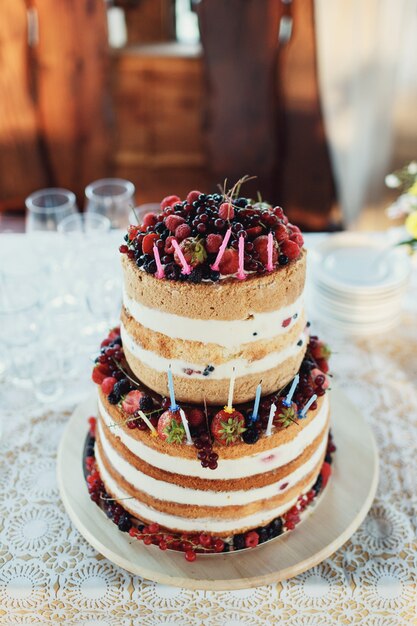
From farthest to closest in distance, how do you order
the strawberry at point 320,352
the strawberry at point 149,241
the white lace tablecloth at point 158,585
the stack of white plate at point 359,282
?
the stack of white plate at point 359,282 < the strawberry at point 320,352 < the white lace tablecloth at point 158,585 < the strawberry at point 149,241

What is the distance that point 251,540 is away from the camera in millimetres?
1853

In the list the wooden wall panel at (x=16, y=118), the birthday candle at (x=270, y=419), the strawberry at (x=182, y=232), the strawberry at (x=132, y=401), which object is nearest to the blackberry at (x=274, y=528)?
the birthday candle at (x=270, y=419)

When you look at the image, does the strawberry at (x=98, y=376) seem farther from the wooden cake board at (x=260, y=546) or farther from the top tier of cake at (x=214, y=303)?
the wooden cake board at (x=260, y=546)

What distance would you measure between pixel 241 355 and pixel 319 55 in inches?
136

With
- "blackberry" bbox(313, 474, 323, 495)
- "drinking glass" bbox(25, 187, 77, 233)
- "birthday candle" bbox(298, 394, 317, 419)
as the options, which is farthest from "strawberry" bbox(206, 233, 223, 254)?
"drinking glass" bbox(25, 187, 77, 233)

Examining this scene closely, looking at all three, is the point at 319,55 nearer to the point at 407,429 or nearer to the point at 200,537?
the point at 407,429

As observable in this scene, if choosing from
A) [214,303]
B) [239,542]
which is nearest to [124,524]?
[239,542]

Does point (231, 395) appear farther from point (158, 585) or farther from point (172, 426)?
point (158, 585)

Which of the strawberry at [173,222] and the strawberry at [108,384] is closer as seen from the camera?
the strawberry at [173,222]

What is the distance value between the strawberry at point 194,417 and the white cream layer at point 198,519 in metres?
0.34

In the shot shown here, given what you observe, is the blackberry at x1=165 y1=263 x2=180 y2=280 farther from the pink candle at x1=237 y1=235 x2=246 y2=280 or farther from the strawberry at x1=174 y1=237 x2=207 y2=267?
the pink candle at x1=237 y1=235 x2=246 y2=280

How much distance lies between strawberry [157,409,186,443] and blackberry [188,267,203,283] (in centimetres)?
37

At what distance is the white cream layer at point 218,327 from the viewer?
5.31 feet

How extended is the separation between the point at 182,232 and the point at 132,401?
507 millimetres
